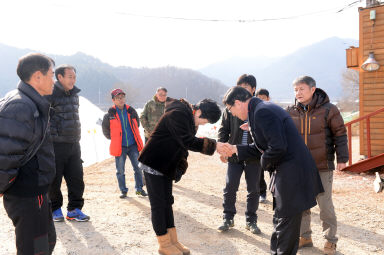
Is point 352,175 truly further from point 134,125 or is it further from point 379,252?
point 134,125

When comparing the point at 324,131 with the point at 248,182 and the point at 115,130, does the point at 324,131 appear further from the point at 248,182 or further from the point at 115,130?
the point at 115,130

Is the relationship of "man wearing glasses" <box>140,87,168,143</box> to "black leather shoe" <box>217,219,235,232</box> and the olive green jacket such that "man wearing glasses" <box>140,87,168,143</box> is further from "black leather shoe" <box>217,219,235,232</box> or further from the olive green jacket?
"black leather shoe" <box>217,219,235,232</box>

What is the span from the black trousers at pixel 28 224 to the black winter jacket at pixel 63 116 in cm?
222

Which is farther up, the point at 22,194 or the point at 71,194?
the point at 22,194

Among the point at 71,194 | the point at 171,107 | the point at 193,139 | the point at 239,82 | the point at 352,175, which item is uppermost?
the point at 239,82

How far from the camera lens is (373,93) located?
31.6 ft

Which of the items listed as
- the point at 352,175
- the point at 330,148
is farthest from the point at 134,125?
the point at 352,175

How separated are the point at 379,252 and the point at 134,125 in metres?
4.50

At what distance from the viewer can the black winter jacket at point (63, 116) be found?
4.55 meters

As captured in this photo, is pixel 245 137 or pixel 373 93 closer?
pixel 245 137

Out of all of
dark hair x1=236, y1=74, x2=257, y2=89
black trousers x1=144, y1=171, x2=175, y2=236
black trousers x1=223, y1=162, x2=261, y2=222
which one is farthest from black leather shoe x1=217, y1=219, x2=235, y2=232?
dark hair x1=236, y1=74, x2=257, y2=89

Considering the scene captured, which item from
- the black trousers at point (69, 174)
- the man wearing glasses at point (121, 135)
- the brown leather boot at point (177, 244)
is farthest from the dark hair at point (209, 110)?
the man wearing glasses at point (121, 135)

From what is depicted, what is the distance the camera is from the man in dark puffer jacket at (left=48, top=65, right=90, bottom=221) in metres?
4.57

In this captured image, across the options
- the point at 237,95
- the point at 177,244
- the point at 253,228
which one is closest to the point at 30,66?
the point at 237,95
